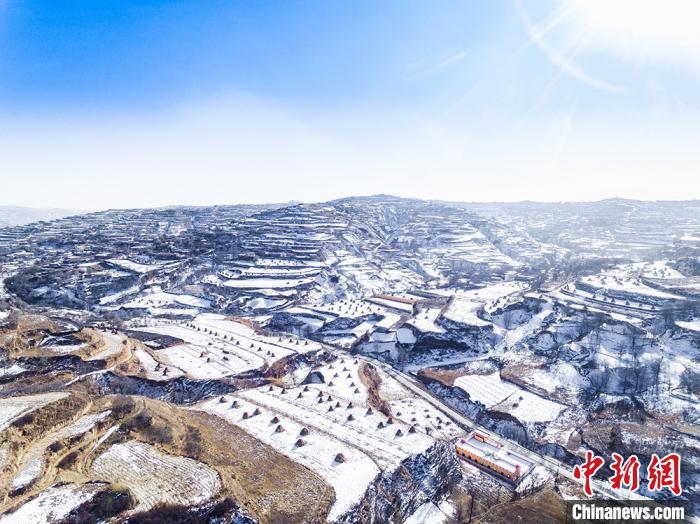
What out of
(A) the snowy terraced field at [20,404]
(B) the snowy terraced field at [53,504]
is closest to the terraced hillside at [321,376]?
(B) the snowy terraced field at [53,504]

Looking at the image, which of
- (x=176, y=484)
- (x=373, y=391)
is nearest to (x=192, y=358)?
(x=373, y=391)

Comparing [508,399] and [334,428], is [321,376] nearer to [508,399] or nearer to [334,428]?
[334,428]

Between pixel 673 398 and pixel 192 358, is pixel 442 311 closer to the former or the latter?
pixel 673 398

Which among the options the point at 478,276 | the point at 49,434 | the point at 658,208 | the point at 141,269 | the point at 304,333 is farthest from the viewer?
the point at 658,208

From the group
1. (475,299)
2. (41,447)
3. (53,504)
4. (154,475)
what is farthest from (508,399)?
(41,447)

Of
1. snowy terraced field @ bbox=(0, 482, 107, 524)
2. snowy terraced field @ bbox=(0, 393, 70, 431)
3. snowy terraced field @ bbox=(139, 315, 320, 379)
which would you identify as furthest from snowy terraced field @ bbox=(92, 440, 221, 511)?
snowy terraced field @ bbox=(139, 315, 320, 379)

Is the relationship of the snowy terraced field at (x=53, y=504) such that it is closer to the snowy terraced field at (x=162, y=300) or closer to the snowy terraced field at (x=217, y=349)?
the snowy terraced field at (x=217, y=349)

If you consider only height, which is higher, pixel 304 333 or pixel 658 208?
pixel 658 208
